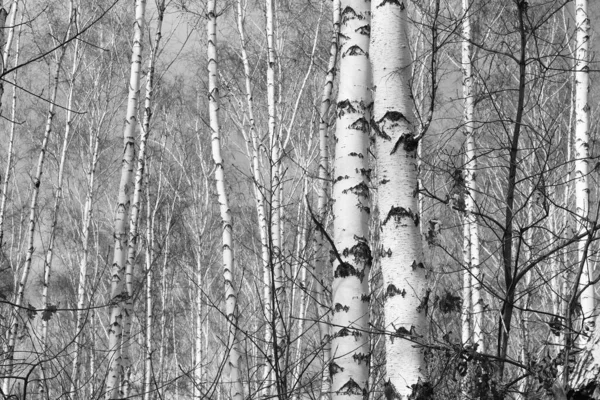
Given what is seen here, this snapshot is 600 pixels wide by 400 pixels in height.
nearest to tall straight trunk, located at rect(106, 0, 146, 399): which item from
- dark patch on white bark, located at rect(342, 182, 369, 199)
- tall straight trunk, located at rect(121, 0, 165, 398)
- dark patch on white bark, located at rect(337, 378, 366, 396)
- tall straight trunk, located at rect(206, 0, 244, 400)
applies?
tall straight trunk, located at rect(121, 0, 165, 398)

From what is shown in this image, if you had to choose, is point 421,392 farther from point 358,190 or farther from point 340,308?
point 358,190

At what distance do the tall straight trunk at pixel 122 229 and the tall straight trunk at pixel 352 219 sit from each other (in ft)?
7.83

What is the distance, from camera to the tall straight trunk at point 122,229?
16.3 feet

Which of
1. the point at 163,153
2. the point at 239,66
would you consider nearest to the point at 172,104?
the point at 163,153

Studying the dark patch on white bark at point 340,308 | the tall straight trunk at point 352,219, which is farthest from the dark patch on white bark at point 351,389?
the dark patch on white bark at point 340,308

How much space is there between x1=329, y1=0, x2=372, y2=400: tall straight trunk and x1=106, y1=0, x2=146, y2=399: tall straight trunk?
94.0 inches

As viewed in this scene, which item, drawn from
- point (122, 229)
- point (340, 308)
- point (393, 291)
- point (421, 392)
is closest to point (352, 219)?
point (340, 308)

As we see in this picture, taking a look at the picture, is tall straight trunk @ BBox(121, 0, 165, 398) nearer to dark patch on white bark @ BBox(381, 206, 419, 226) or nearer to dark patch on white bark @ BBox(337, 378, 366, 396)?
dark patch on white bark @ BBox(337, 378, 366, 396)

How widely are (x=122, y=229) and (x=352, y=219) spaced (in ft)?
9.63

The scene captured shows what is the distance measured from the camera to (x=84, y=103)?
1162 cm

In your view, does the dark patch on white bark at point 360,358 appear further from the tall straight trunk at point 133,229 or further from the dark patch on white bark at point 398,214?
the tall straight trunk at point 133,229

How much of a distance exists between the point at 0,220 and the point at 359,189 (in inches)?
249

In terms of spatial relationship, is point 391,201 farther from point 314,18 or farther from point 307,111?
point 307,111

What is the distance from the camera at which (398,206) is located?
251cm
